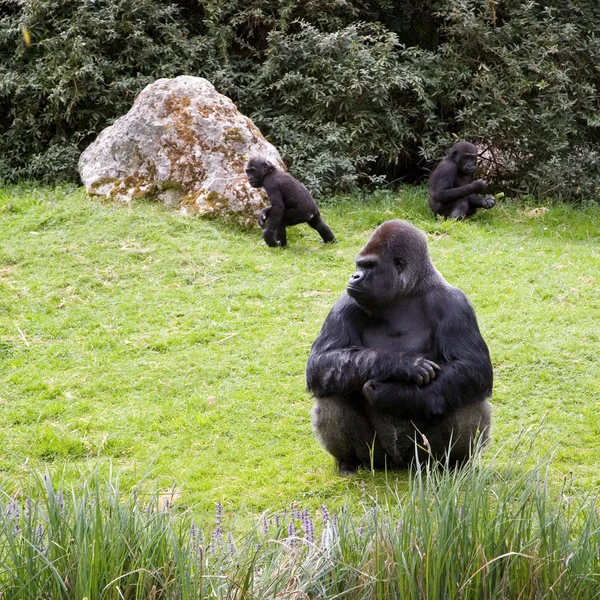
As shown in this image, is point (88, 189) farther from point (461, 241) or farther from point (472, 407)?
point (472, 407)

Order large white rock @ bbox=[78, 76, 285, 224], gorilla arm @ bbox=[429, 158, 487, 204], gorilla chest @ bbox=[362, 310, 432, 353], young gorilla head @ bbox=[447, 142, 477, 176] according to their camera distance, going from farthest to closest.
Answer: young gorilla head @ bbox=[447, 142, 477, 176] < gorilla arm @ bbox=[429, 158, 487, 204] < large white rock @ bbox=[78, 76, 285, 224] < gorilla chest @ bbox=[362, 310, 432, 353]

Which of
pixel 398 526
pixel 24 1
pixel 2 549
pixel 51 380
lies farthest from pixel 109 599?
pixel 24 1

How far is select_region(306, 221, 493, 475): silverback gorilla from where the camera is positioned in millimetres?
4398

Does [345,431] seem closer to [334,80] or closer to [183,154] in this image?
[183,154]

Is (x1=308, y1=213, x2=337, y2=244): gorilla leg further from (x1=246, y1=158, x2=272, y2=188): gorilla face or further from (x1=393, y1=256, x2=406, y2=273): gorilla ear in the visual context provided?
(x1=393, y1=256, x2=406, y2=273): gorilla ear

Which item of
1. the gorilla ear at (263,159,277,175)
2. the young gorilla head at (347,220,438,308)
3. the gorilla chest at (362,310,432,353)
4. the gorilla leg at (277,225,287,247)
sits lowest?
the gorilla leg at (277,225,287,247)

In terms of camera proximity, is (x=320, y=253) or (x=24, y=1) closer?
(x=320, y=253)

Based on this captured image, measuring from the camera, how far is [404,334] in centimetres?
462

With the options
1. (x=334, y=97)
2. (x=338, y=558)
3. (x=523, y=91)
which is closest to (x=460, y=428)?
(x=338, y=558)

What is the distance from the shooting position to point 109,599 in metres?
2.80

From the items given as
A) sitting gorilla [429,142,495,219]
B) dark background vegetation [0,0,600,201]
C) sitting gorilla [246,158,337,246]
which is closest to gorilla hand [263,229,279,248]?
sitting gorilla [246,158,337,246]

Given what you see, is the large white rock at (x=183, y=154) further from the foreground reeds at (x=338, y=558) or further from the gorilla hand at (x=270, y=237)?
the foreground reeds at (x=338, y=558)

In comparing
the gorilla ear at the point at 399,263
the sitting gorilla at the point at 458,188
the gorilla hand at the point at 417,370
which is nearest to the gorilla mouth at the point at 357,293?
the gorilla ear at the point at 399,263

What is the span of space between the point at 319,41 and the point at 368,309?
313 inches
